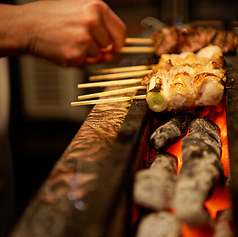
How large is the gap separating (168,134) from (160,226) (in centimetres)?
69

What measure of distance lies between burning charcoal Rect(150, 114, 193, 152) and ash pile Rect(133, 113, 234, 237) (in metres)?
0.13

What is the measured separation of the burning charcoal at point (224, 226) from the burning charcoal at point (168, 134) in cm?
56

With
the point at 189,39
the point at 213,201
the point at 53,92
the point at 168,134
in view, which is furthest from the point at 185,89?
the point at 53,92

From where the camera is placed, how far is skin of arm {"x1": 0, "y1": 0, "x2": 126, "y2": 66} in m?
2.11

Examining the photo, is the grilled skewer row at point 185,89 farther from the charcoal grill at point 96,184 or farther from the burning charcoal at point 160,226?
the burning charcoal at point 160,226

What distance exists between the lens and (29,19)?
2102mm

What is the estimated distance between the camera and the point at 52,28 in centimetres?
215

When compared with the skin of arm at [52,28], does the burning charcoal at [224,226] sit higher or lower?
lower

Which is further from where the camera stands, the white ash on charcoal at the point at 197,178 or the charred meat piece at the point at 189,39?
the charred meat piece at the point at 189,39

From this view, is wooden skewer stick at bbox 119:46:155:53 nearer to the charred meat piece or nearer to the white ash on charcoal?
the charred meat piece

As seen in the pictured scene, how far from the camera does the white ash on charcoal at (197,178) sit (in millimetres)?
1215

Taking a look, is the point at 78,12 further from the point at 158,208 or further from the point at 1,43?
the point at 158,208

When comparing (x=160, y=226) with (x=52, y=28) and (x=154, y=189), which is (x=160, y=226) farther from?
(x=52, y=28)

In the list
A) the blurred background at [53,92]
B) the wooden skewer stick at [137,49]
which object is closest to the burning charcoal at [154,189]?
the wooden skewer stick at [137,49]
